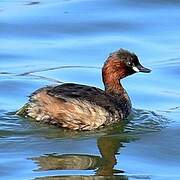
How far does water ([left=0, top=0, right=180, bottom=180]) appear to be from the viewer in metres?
9.54

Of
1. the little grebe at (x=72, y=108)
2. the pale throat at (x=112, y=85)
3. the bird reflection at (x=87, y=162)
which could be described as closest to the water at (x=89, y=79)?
the bird reflection at (x=87, y=162)

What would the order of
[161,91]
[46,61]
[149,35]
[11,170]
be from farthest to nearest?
[149,35] < [46,61] < [161,91] < [11,170]

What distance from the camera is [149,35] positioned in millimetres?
15172

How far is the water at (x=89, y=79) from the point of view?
31.3 feet

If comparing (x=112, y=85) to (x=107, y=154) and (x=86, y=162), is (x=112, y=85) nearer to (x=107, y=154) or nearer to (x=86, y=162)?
(x=107, y=154)

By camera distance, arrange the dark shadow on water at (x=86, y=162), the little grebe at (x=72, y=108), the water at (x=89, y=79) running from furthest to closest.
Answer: the little grebe at (x=72, y=108) < the water at (x=89, y=79) < the dark shadow on water at (x=86, y=162)

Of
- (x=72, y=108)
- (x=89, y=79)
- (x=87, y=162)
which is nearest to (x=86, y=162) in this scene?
(x=87, y=162)

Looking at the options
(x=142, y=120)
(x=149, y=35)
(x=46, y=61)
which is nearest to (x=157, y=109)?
(x=142, y=120)

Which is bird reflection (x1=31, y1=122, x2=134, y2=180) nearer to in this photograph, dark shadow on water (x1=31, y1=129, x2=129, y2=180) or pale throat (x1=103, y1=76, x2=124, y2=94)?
dark shadow on water (x1=31, y1=129, x2=129, y2=180)

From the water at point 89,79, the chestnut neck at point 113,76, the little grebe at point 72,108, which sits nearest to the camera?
the water at point 89,79

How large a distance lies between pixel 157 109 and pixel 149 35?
3.67 m

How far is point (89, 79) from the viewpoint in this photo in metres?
12.9

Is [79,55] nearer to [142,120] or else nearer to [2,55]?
[2,55]

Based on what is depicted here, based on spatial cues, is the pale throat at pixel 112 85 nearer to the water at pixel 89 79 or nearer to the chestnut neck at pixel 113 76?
the chestnut neck at pixel 113 76
